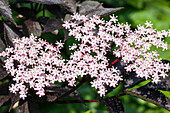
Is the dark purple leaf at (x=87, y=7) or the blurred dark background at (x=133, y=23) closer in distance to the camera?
the dark purple leaf at (x=87, y=7)

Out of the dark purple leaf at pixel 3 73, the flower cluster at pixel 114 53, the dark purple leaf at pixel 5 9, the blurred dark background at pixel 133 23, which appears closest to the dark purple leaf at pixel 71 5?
the flower cluster at pixel 114 53

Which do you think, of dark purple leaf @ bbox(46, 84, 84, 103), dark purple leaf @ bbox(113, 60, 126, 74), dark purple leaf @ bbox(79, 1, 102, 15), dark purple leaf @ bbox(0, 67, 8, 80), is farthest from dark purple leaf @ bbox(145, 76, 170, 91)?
dark purple leaf @ bbox(0, 67, 8, 80)

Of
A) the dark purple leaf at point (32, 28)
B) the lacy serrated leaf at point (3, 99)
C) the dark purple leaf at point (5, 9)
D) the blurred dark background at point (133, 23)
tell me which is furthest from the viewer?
the blurred dark background at point (133, 23)

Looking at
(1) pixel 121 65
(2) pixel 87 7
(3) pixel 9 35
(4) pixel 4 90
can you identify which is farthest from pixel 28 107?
(2) pixel 87 7


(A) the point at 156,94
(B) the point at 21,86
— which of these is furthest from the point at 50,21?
(A) the point at 156,94

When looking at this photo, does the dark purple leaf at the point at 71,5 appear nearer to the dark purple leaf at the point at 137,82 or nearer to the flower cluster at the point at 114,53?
the flower cluster at the point at 114,53
